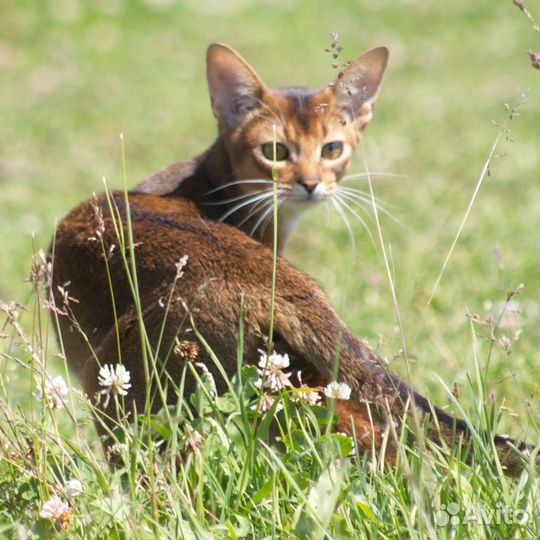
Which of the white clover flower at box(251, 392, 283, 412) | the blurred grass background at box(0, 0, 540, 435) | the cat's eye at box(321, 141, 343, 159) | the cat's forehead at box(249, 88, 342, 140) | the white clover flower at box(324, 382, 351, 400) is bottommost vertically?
the blurred grass background at box(0, 0, 540, 435)

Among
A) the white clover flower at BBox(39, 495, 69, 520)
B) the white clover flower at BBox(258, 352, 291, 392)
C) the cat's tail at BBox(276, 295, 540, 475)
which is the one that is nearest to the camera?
the white clover flower at BBox(39, 495, 69, 520)

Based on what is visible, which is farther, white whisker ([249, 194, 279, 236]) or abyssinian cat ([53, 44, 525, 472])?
white whisker ([249, 194, 279, 236])

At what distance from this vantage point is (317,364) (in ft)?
9.18

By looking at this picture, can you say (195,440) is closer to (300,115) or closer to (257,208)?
(257,208)

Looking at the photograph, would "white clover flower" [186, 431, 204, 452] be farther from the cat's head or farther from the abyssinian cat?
the cat's head

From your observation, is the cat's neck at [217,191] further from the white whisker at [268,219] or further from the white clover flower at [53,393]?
the white clover flower at [53,393]

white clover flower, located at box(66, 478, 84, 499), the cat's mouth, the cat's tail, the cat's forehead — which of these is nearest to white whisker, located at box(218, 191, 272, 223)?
the cat's mouth

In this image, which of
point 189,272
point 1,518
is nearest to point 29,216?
point 189,272

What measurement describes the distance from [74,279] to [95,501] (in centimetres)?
112

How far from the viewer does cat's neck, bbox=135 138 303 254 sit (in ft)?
12.7

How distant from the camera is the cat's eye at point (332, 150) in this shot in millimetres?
4086

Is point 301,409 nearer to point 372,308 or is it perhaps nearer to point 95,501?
point 95,501

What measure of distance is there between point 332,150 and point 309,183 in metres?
0.29

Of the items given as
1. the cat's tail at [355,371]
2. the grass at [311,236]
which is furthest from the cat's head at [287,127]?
the cat's tail at [355,371]
